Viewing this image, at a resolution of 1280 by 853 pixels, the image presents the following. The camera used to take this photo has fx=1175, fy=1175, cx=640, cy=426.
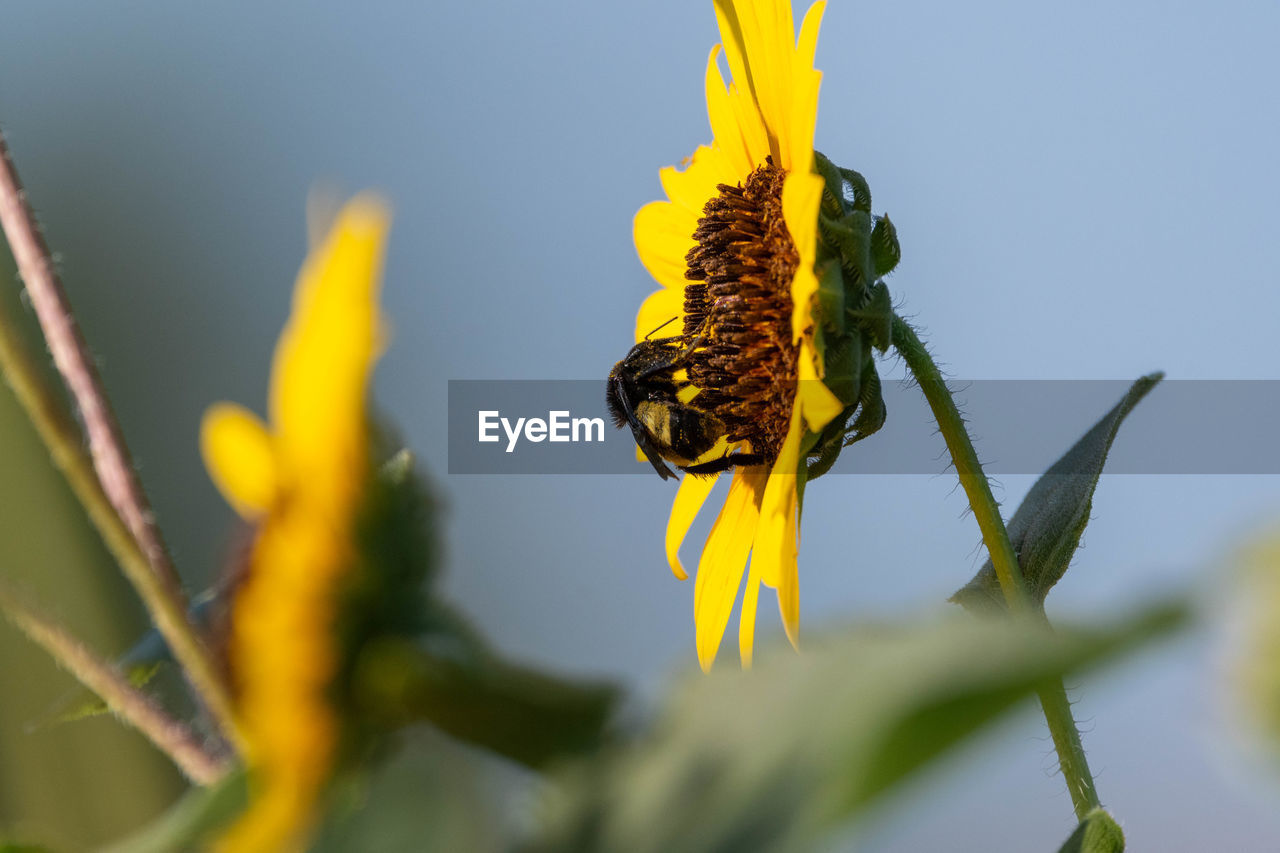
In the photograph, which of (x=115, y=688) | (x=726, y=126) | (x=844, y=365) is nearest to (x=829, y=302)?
(x=844, y=365)

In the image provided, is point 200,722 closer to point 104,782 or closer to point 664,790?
point 664,790

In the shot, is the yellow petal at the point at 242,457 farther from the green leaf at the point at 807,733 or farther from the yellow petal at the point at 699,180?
the yellow petal at the point at 699,180

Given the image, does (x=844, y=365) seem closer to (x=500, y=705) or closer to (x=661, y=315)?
(x=661, y=315)

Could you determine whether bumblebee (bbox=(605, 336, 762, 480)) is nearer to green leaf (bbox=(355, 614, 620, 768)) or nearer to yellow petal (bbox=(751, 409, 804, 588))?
yellow petal (bbox=(751, 409, 804, 588))

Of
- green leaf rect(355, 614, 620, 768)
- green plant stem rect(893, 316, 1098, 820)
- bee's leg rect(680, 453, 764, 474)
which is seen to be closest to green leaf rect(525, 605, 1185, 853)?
green leaf rect(355, 614, 620, 768)

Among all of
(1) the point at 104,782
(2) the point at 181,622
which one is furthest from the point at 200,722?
(1) the point at 104,782

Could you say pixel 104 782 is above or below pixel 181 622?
below
